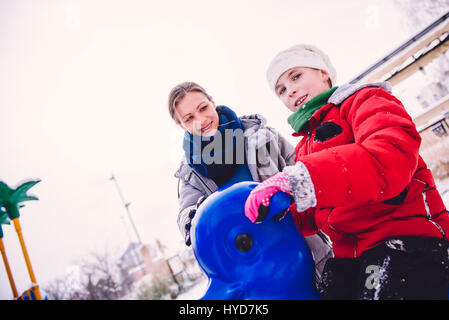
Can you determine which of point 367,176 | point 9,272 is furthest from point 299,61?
point 9,272

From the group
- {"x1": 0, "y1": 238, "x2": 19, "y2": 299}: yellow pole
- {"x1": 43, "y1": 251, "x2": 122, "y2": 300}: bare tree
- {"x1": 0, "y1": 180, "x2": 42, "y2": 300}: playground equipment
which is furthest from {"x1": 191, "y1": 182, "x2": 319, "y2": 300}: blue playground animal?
{"x1": 43, "y1": 251, "x2": 122, "y2": 300}: bare tree

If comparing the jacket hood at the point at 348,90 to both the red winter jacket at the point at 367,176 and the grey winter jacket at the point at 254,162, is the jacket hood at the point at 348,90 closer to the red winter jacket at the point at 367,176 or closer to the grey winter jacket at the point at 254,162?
the red winter jacket at the point at 367,176

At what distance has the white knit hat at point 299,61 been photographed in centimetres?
169

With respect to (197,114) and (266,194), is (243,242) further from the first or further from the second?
(197,114)

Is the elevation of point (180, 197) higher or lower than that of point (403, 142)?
higher

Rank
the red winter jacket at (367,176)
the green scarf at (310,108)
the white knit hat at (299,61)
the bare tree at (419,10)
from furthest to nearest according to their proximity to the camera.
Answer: the bare tree at (419,10)
the white knit hat at (299,61)
the green scarf at (310,108)
the red winter jacket at (367,176)

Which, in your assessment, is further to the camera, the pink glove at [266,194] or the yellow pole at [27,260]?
the yellow pole at [27,260]

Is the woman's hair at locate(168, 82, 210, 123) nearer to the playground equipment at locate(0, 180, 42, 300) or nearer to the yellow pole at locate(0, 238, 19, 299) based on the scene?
the playground equipment at locate(0, 180, 42, 300)

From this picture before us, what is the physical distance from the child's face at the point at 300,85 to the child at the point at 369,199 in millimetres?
274

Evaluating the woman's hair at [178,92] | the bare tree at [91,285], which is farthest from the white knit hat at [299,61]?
the bare tree at [91,285]

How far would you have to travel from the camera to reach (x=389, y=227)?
0.92m

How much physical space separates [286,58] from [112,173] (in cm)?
2574
